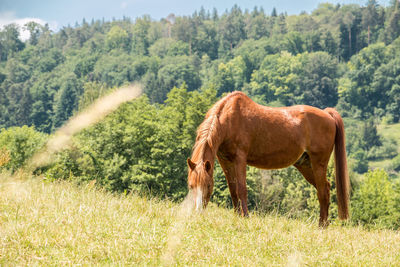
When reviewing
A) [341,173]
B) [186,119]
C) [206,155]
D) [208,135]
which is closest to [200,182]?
[206,155]

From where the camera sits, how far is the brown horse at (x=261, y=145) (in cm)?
687

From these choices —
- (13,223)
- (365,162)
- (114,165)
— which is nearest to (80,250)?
(13,223)

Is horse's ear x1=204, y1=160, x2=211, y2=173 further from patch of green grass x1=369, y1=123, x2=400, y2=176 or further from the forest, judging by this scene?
patch of green grass x1=369, y1=123, x2=400, y2=176

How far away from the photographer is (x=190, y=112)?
38.8 meters

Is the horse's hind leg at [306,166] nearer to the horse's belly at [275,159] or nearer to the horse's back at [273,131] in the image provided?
the horse's back at [273,131]

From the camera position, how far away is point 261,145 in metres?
7.95

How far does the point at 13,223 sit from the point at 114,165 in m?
28.6

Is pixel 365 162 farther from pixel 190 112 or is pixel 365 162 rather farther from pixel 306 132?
pixel 306 132

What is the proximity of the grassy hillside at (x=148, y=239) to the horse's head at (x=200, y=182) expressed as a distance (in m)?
0.26

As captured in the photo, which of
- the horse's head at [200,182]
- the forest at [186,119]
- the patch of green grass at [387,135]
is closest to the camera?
the horse's head at [200,182]

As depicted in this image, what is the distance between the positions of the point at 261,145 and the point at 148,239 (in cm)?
374

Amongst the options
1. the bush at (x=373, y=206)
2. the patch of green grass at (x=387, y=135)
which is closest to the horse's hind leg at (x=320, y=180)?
the bush at (x=373, y=206)

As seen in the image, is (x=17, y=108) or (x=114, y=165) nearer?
(x=114, y=165)

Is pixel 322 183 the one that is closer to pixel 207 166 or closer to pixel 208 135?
pixel 208 135
